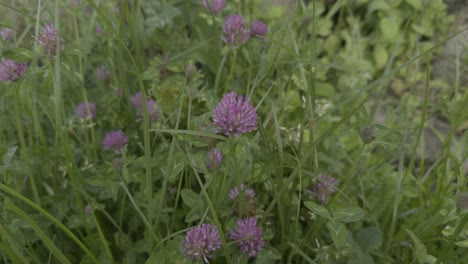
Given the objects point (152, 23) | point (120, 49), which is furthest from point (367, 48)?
point (120, 49)

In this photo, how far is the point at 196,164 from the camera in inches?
38.3

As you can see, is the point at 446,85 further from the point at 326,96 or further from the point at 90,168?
the point at 90,168

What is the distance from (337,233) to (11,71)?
83 cm

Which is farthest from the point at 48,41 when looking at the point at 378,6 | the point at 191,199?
the point at 378,6

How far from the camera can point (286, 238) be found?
3.77 ft

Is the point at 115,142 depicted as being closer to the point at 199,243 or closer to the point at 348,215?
the point at 199,243

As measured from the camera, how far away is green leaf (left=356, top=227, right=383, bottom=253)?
3.64 ft

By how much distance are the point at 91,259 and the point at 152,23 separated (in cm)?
78

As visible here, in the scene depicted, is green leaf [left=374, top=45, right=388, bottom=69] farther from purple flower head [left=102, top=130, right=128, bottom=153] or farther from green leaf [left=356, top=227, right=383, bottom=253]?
purple flower head [left=102, top=130, right=128, bottom=153]

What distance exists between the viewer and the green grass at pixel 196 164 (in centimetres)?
100

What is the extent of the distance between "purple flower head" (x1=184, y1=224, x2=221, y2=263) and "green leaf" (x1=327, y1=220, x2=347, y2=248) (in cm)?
23

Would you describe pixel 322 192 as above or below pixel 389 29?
below

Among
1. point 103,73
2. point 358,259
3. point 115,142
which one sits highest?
point 103,73

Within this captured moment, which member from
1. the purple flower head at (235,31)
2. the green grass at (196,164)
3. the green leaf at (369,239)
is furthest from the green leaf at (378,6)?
the green leaf at (369,239)
